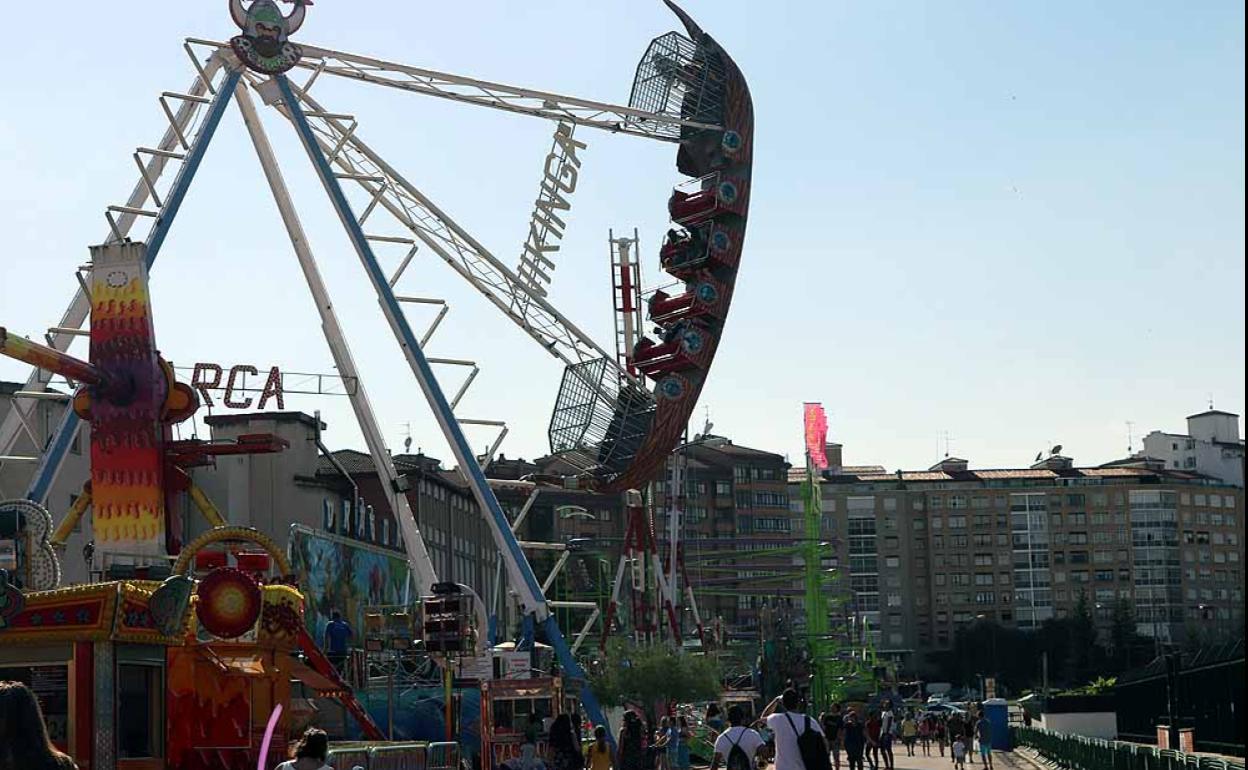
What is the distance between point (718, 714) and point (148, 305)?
17.0 meters

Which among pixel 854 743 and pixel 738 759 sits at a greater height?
pixel 738 759

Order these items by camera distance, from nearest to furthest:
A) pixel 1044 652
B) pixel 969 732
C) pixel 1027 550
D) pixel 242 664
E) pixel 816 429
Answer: pixel 242 664 < pixel 969 732 < pixel 816 429 < pixel 1044 652 < pixel 1027 550

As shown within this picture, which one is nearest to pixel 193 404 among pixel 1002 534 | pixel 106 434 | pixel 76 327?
pixel 106 434

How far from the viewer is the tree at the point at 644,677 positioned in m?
68.1

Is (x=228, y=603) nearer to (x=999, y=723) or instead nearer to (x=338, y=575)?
(x=338, y=575)

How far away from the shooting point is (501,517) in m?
44.8

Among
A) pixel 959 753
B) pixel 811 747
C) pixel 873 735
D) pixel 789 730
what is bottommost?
pixel 959 753

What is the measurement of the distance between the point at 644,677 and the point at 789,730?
50308 millimetres

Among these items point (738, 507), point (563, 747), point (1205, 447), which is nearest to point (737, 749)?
point (563, 747)

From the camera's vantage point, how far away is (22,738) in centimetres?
909

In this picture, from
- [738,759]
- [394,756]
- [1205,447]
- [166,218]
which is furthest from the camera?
[1205,447]

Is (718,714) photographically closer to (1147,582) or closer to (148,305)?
(148,305)

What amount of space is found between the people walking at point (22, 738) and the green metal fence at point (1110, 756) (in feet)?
43.3

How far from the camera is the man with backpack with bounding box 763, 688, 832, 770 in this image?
18.2 meters
